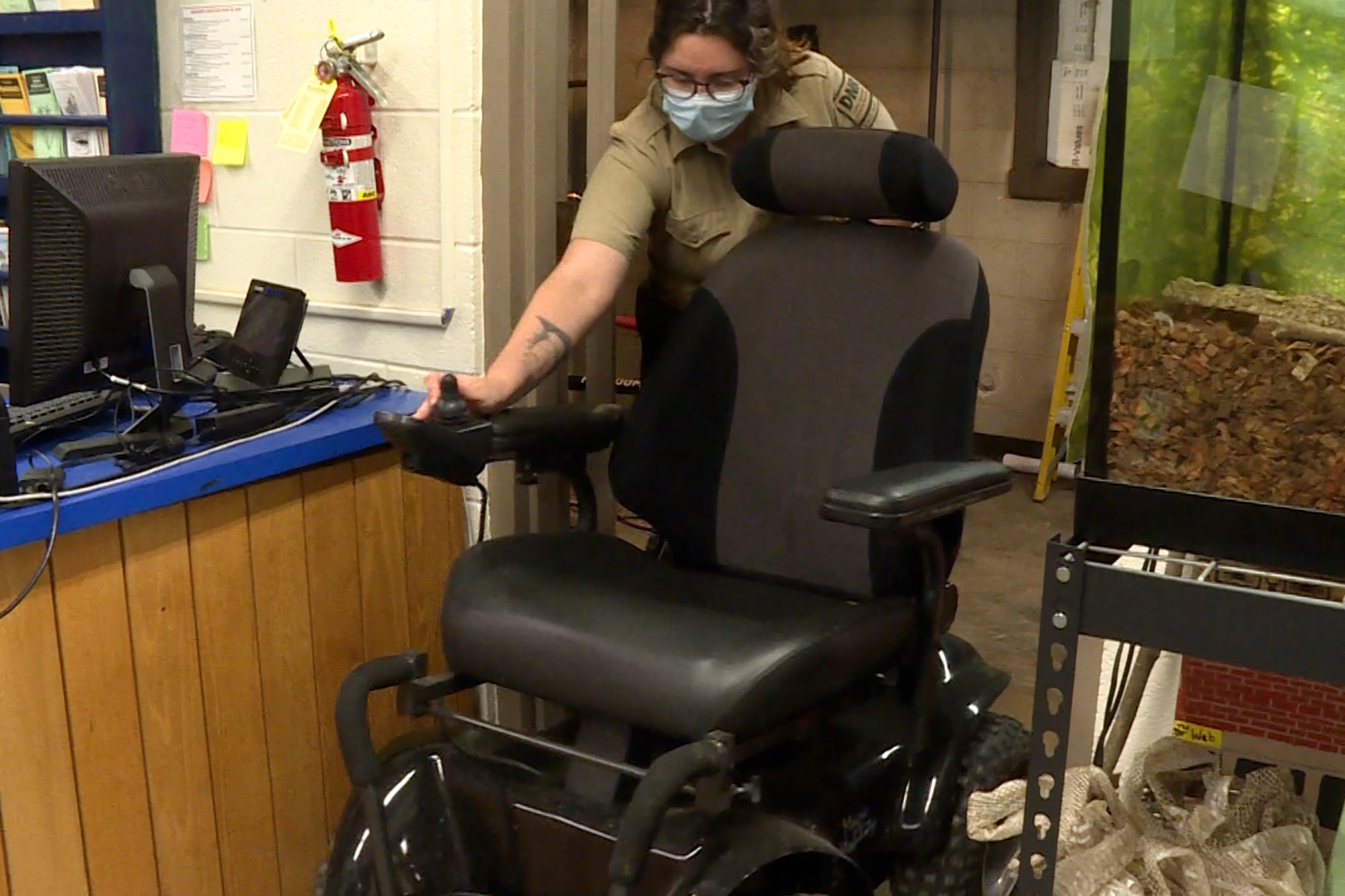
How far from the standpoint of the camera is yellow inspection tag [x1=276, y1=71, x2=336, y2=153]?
6.61 feet

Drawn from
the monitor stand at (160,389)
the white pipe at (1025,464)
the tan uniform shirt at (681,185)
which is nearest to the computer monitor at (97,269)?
the monitor stand at (160,389)

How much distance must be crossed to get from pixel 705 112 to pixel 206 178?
1.06 metres

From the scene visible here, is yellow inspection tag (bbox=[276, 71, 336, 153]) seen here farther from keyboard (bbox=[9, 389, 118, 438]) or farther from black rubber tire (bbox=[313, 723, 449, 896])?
black rubber tire (bbox=[313, 723, 449, 896])

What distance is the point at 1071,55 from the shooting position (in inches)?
172

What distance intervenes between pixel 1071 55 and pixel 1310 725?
137 inches

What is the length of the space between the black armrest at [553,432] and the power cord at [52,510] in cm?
53

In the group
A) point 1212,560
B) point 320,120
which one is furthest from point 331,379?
point 1212,560

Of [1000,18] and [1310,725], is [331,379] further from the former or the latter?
[1000,18]

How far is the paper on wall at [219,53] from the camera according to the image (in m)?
2.18

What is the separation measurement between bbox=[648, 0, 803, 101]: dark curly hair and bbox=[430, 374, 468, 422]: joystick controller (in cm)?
61

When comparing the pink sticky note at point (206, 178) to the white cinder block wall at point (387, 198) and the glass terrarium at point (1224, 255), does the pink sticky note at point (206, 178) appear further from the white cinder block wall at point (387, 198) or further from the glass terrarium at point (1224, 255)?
the glass terrarium at point (1224, 255)

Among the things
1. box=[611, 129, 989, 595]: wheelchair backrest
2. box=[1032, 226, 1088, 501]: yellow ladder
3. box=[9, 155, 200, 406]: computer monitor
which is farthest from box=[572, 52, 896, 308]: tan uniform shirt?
box=[1032, 226, 1088, 501]: yellow ladder

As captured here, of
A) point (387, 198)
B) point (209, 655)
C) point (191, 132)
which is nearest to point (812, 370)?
point (387, 198)

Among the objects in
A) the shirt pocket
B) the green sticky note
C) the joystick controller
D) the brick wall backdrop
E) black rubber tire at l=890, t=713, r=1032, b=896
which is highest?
the shirt pocket
